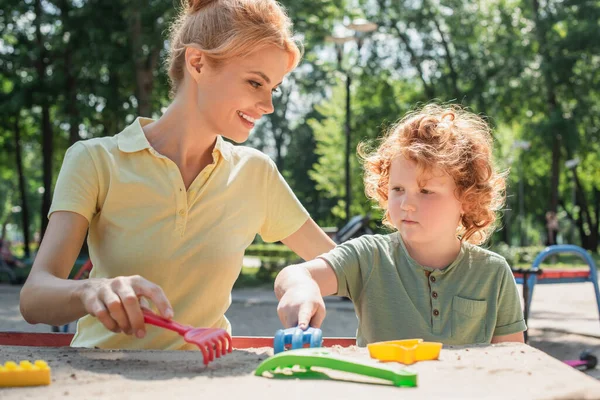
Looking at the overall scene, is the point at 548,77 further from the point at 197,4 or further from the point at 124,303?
the point at 124,303

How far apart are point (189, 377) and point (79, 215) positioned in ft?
2.60

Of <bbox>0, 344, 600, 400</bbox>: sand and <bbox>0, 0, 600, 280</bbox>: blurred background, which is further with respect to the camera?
<bbox>0, 0, 600, 280</bbox>: blurred background

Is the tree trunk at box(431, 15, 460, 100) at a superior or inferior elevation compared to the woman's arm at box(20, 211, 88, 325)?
superior

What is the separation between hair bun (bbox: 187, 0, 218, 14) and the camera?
2.12m

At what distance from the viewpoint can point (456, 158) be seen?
2.21 meters

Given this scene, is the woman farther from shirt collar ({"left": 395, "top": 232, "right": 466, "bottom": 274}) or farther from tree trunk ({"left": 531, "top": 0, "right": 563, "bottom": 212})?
tree trunk ({"left": 531, "top": 0, "right": 563, "bottom": 212})

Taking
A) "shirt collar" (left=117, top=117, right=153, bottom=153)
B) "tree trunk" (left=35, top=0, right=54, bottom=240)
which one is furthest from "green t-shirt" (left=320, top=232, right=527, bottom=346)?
"tree trunk" (left=35, top=0, right=54, bottom=240)

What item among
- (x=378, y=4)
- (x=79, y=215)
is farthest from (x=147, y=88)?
(x=79, y=215)

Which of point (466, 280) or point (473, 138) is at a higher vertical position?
point (473, 138)

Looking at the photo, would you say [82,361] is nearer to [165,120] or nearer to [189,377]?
[189,377]

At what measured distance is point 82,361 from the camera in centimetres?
140

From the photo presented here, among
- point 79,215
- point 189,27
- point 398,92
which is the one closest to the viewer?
point 79,215

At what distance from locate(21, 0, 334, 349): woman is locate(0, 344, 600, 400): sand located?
0.52 m

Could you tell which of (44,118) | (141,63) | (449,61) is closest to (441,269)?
(141,63)
